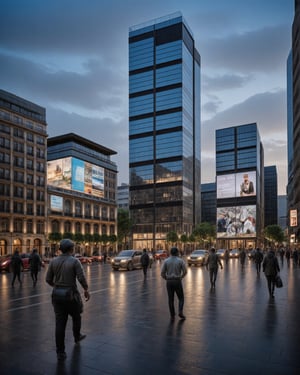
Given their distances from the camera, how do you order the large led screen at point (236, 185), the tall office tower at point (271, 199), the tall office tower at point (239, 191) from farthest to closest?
the tall office tower at point (271, 199) < the large led screen at point (236, 185) < the tall office tower at point (239, 191)

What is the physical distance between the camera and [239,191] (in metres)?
138

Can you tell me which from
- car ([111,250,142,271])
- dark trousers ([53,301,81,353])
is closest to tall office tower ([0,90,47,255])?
car ([111,250,142,271])

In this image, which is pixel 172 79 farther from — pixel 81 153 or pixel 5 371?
pixel 5 371

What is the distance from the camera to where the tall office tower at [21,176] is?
71.5 metres

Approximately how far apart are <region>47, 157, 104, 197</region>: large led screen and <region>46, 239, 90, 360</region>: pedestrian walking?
86.6 m

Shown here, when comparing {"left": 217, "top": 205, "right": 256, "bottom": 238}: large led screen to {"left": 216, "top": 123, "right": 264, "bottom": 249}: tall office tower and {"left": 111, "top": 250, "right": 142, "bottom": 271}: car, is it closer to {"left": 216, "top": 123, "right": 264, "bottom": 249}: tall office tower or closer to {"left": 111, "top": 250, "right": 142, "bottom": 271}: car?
{"left": 216, "top": 123, "right": 264, "bottom": 249}: tall office tower

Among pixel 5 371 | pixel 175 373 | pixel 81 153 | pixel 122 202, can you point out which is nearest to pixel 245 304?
pixel 175 373

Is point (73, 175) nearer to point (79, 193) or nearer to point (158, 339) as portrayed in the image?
point (79, 193)

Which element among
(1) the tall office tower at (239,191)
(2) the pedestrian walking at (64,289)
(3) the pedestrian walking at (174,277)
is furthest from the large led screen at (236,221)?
(2) the pedestrian walking at (64,289)

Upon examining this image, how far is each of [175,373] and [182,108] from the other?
119 meters

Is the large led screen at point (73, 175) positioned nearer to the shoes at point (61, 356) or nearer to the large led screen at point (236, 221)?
the large led screen at point (236, 221)

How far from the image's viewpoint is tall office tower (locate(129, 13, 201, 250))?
119875 mm

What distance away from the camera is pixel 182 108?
12000cm

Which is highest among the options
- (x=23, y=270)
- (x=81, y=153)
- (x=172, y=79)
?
(x=172, y=79)
